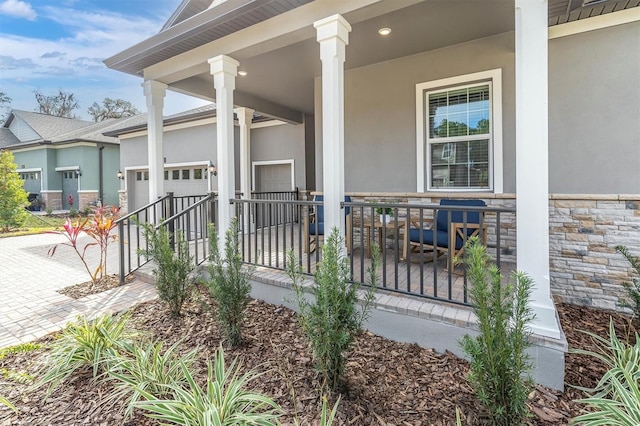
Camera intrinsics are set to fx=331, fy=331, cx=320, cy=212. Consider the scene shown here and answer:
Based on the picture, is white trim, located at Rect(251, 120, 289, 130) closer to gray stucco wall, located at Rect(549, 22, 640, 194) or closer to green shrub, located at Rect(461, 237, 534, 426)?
gray stucco wall, located at Rect(549, 22, 640, 194)

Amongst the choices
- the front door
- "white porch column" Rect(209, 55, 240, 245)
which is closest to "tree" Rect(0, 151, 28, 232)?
the front door

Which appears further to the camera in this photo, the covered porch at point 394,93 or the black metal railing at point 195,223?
the black metal railing at point 195,223

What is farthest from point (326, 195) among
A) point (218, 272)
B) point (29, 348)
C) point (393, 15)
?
point (29, 348)

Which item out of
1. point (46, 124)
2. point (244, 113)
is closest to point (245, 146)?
point (244, 113)

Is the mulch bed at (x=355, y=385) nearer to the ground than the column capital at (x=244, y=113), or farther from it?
nearer to the ground

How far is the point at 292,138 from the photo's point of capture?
9.25m

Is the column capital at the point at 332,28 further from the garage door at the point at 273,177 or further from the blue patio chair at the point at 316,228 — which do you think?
the garage door at the point at 273,177

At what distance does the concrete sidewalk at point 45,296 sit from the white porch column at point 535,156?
4160mm

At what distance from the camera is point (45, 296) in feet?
14.3

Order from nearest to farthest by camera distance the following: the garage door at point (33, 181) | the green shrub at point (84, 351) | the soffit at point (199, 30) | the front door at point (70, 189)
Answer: the green shrub at point (84, 351) < the soffit at point (199, 30) < the front door at point (70, 189) < the garage door at point (33, 181)

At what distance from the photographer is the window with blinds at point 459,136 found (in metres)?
4.85

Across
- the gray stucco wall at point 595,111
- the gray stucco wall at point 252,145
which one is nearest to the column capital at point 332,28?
the gray stucco wall at point 595,111

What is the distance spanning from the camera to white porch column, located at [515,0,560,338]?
98.1 inches

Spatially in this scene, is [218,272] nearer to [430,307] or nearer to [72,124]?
[430,307]
